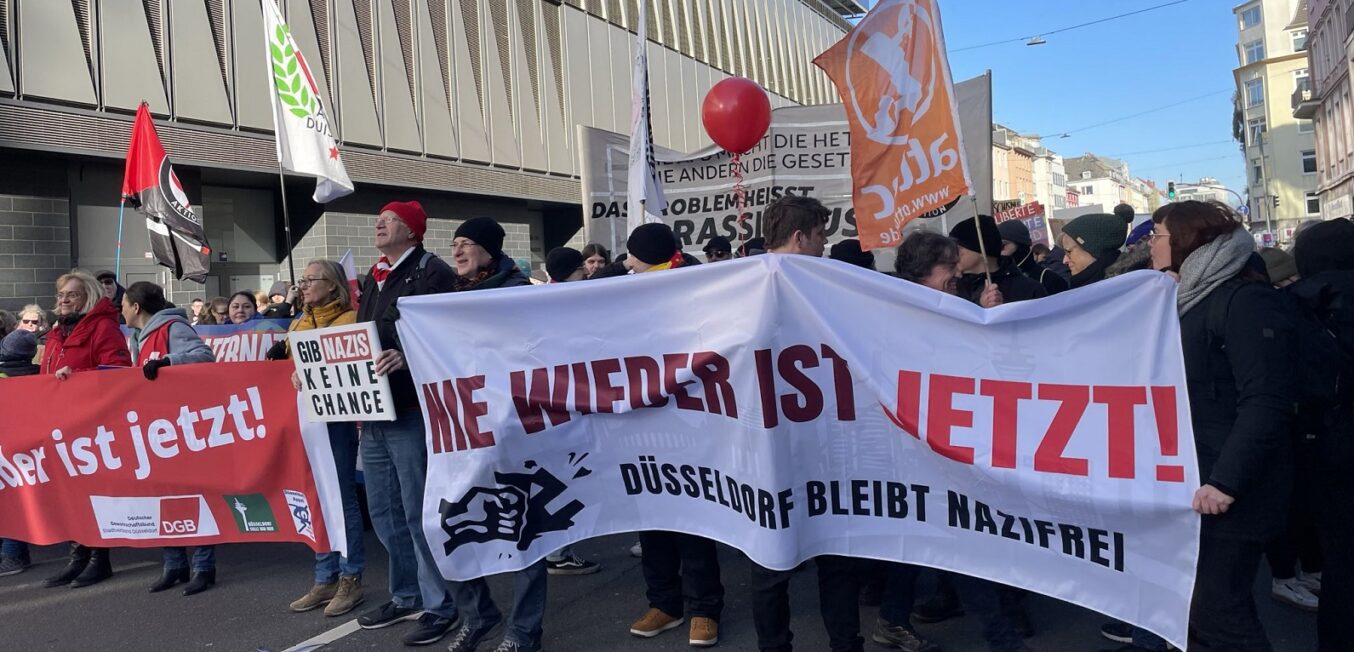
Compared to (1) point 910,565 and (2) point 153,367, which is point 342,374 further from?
(1) point 910,565

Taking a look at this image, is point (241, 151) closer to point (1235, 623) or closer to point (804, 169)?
point (804, 169)

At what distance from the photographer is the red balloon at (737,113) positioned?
7.32 meters

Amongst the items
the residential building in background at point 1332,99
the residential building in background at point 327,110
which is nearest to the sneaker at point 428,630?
the residential building in background at point 327,110

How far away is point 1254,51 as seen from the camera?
86688mm

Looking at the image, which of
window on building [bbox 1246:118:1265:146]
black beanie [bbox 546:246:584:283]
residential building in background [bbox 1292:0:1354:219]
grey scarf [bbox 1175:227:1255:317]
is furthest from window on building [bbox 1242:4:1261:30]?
grey scarf [bbox 1175:227:1255:317]

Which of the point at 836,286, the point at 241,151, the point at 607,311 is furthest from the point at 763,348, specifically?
the point at 241,151

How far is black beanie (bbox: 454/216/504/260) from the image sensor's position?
4555 millimetres

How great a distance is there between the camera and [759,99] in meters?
7.43

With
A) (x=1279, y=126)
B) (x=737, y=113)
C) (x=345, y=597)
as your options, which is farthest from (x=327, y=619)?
(x=1279, y=126)

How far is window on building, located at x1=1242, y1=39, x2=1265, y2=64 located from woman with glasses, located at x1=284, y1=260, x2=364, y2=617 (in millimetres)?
96862

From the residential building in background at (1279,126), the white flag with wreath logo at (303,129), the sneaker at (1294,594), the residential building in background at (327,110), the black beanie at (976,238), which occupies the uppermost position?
the residential building in background at (1279,126)

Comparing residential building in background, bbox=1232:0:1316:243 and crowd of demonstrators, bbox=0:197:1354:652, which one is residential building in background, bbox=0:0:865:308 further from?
residential building in background, bbox=1232:0:1316:243

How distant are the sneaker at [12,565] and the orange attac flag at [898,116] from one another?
18.4 ft

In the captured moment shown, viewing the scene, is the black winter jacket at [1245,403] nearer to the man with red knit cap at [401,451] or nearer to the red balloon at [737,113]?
the man with red knit cap at [401,451]
